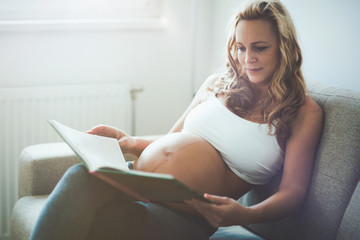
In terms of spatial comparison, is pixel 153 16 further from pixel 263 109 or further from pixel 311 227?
pixel 311 227

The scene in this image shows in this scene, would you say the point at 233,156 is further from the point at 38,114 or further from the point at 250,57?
the point at 38,114

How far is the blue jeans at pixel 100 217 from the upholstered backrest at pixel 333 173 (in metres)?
0.32

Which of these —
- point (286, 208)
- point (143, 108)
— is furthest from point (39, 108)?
point (286, 208)

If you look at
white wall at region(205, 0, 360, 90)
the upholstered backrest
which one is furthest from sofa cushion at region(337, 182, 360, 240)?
white wall at region(205, 0, 360, 90)

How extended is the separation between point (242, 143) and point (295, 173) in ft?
0.62

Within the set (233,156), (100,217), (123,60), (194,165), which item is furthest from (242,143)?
(123,60)

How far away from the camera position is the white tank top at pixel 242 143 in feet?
4.69

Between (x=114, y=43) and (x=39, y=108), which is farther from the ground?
(x=114, y=43)

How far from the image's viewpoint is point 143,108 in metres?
2.55

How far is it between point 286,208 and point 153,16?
153 cm

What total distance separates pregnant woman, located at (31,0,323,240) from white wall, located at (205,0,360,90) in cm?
29

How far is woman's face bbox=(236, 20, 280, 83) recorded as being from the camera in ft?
4.71

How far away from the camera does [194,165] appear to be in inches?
57.0

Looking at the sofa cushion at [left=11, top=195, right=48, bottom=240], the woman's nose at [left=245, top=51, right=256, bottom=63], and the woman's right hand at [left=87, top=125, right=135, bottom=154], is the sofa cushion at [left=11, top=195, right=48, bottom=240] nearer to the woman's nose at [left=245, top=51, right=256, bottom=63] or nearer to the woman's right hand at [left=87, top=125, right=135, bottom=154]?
the woman's right hand at [left=87, top=125, right=135, bottom=154]
